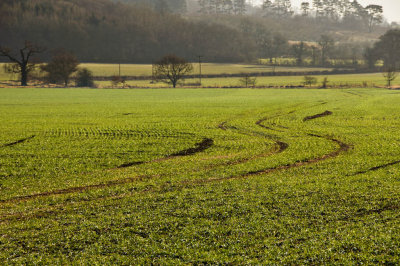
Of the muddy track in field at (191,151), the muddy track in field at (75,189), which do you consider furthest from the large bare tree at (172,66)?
the muddy track in field at (75,189)

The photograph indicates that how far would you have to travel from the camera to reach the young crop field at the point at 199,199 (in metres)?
12.0

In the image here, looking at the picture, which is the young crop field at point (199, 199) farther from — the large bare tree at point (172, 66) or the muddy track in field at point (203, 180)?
the large bare tree at point (172, 66)

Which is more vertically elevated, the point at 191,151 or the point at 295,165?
the point at 191,151

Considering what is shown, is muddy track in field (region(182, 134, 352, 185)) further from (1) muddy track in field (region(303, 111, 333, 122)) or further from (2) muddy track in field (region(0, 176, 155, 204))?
(1) muddy track in field (region(303, 111, 333, 122))

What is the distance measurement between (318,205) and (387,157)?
1050 cm

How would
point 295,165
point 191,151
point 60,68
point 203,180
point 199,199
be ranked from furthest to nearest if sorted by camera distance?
1. point 60,68
2. point 191,151
3. point 295,165
4. point 203,180
5. point 199,199

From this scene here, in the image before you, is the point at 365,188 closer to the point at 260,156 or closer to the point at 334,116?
the point at 260,156

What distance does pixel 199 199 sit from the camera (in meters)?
16.4

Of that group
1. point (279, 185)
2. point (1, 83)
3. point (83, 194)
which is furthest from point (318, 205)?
point (1, 83)

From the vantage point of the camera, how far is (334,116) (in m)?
47.4

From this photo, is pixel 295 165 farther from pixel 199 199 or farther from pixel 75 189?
pixel 75 189

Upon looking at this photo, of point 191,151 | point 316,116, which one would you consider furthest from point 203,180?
point 316,116

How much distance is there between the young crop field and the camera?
12008 mm

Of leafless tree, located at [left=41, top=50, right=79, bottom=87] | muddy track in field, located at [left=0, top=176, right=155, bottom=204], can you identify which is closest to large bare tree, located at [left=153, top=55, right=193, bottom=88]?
leafless tree, located at [left=41, top=50, right=79, bottom=87]
